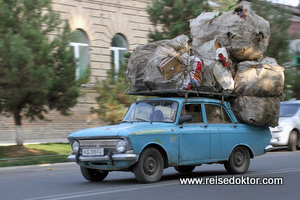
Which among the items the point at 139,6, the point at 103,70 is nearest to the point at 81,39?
the point at 103,70

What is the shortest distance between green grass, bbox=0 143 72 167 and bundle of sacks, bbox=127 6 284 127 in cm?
500

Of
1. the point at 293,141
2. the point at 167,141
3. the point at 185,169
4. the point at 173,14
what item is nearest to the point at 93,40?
the point at 173,14

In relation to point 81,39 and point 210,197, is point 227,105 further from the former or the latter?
point 81,39

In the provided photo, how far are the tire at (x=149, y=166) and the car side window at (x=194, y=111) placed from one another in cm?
117

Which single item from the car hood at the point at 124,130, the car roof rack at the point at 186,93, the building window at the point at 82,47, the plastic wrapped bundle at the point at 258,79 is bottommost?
the car hood at the point at 124,130

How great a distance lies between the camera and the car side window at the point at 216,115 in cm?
1090

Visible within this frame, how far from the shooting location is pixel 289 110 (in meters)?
20.3

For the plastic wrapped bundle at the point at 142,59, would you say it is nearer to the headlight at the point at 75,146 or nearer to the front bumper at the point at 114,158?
the headlight at the point at 75,146

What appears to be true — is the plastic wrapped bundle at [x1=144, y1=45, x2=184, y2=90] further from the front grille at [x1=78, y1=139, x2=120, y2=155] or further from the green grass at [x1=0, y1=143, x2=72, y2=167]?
the green grass at [x1=0, y1=143, x2=72, y2=167]

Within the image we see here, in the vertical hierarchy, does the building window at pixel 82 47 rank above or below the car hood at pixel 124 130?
above

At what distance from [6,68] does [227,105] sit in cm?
698

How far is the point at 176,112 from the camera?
1021 centimetres

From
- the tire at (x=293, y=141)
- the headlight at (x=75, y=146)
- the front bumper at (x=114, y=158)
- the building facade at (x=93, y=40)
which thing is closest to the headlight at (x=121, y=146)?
the front bumper at (x=114, y=158)

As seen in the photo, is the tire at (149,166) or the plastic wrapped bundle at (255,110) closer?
the tire at (149,166)
